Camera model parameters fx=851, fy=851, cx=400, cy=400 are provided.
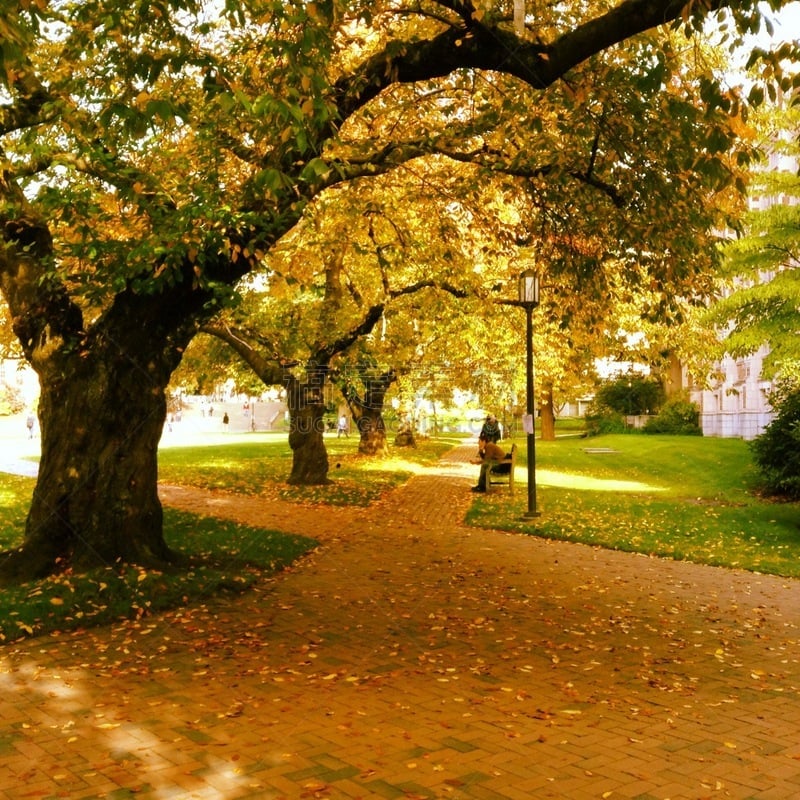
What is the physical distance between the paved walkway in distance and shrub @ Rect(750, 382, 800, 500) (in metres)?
8.38

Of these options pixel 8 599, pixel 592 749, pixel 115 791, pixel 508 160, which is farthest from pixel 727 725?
pixel 508 160

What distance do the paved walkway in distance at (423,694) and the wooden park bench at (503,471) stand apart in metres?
9.29

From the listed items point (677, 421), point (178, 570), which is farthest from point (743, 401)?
point (178, 570)

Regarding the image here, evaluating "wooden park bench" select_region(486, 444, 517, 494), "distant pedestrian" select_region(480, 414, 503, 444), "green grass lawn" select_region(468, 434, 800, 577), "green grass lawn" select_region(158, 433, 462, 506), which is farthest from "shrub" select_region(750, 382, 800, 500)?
"green grass lawn" select_region(158, 433, 462, 506)

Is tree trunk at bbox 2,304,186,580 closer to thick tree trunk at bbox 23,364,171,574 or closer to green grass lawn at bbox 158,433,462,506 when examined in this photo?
thick tree trunk at bbox 23,364,171,574

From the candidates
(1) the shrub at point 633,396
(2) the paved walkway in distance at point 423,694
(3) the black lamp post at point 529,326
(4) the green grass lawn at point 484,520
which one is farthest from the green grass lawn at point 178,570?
(1) the shrub at point 633,396

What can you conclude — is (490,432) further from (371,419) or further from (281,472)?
(371,419)

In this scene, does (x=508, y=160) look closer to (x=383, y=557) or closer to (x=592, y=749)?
(x=383, y=557)

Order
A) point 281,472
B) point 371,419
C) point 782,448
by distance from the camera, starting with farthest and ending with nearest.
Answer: point 371,419, point 281,472, point 782,448

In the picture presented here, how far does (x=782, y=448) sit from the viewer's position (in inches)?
703

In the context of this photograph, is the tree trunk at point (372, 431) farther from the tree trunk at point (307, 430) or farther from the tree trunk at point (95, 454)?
the tree trunk at point (95, 454)

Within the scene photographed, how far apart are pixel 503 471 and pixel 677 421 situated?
2919 centimetres

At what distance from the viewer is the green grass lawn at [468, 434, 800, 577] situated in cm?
1238

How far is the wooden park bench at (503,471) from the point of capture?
1928 cm
